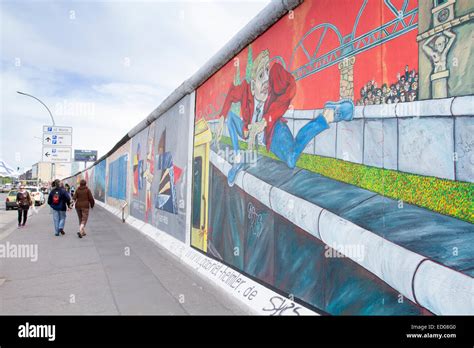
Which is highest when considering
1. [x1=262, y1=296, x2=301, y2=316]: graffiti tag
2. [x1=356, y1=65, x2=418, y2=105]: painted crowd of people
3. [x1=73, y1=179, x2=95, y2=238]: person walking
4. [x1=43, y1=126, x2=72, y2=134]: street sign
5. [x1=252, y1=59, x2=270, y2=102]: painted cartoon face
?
[x1=43, y1=126, x2=72, y2=134]: street sign

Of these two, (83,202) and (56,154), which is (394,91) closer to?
(83,202)

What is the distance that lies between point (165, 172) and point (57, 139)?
18.9 m

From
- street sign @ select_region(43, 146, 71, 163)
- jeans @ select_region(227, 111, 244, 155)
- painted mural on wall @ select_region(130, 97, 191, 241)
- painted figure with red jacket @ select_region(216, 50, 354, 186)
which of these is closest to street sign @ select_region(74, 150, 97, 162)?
street sign @ select_region(43, 146, 71, 163)

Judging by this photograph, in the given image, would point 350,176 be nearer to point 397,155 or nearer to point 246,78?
point 397,155

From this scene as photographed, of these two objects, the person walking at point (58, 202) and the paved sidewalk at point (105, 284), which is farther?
the person walking at point (58, 202)

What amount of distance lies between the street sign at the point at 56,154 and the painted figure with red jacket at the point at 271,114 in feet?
75.5

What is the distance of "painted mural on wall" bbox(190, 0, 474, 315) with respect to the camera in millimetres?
2535

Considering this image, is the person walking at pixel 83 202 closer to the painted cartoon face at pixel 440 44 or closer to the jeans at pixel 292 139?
the jeans at pixel 292 139

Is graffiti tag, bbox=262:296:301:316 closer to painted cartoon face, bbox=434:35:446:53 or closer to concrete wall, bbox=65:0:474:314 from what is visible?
concrete wall, bbox=65:0:474:314

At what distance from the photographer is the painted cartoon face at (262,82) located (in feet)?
16.5

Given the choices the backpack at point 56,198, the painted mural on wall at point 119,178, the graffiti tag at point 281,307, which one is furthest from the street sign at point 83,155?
the graffiti tag at point 281,307

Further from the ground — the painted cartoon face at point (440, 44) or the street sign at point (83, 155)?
the street sign at point (83, 155)

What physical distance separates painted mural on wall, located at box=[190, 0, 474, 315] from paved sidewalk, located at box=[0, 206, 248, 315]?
3.06 ft

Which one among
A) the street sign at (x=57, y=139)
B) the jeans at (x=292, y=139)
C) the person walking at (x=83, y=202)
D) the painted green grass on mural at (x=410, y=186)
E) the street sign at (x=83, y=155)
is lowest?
the person walking at (x=83, y=202)
